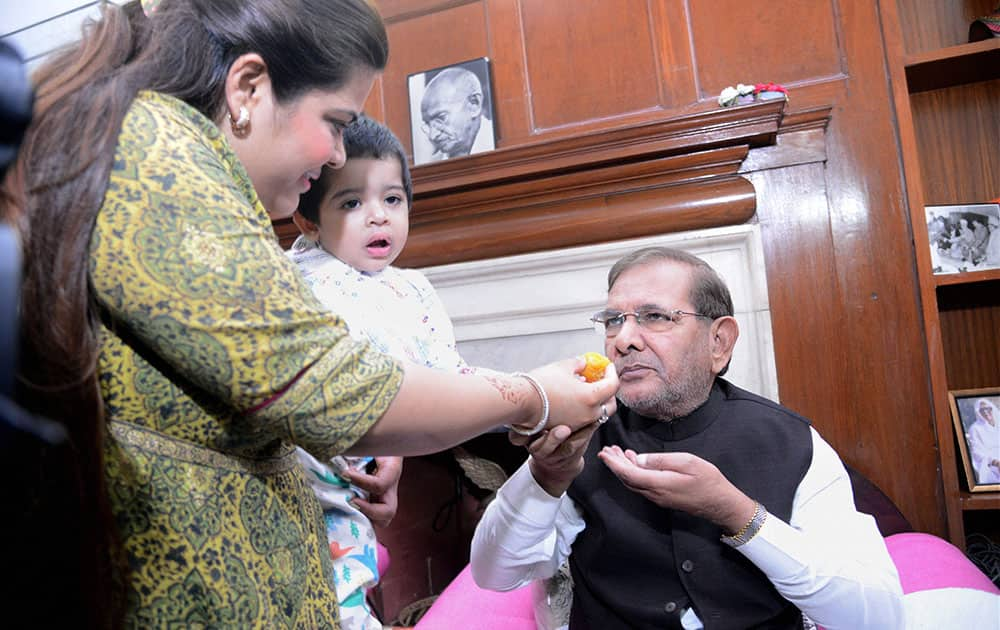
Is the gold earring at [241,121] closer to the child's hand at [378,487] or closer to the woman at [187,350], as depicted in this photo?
the woman at [187,350]

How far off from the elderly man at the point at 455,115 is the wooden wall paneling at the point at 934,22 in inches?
62.8

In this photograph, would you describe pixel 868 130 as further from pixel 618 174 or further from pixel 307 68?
pixel 307 68

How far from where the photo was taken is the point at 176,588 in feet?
2.51

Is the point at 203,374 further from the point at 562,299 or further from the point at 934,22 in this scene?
the point at 934,22

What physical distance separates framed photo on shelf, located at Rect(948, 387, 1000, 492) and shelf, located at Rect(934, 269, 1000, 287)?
36 cm

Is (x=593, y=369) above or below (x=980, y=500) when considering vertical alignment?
above

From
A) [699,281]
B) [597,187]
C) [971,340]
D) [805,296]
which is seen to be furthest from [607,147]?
[971,340]

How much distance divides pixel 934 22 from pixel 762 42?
66 cm

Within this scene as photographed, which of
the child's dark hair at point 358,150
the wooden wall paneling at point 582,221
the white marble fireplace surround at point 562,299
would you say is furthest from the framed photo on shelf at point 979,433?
the child's dark hair at point 358,150

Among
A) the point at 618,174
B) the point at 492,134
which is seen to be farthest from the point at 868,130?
the point at 492,134

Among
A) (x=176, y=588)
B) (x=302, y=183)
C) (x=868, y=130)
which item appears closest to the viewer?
(x=176, y=588)

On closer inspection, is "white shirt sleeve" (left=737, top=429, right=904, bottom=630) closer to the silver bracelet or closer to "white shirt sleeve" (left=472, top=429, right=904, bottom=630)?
"white shirt sleeve" (left=472, top=429, right=904, bottom=630)

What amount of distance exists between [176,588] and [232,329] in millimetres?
294

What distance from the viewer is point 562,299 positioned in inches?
109
